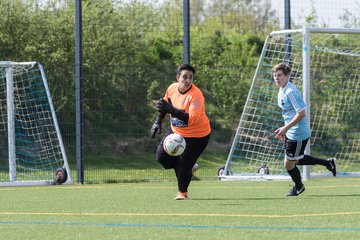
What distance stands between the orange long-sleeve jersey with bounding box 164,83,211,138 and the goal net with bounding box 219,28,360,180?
500cm

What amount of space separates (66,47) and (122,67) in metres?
6.53

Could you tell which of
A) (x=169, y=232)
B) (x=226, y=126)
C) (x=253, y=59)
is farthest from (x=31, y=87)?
(x=253, y=59)

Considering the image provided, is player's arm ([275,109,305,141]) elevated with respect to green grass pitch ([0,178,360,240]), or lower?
elevated

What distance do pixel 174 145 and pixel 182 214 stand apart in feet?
7.43

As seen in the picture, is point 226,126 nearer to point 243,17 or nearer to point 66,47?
point 66,47

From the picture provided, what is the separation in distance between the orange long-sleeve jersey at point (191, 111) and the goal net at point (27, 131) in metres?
6.05

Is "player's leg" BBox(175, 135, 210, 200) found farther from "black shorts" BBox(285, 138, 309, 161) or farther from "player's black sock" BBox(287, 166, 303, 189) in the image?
"player's black sock" BBox(287, 166, 303, 189)

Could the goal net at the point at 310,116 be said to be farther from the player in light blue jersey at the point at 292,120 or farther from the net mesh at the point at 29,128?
the player in light blue jersey at the point at 292,120

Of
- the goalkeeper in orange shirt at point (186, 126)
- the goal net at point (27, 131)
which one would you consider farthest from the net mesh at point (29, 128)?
the goalkeeper in orange shirt at point (186, 126)

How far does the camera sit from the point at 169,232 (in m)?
7.75

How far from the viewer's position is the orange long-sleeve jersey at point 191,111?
1174 cm

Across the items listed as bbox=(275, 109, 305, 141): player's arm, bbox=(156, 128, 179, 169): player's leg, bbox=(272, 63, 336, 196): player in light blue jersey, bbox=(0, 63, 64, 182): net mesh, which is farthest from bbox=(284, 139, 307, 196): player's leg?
bbox=(0, 63, 64, 182): net mesh

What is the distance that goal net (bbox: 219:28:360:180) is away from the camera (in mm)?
17859

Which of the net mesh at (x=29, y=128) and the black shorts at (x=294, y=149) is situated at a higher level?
the black shorts at (x=294, y=149)
